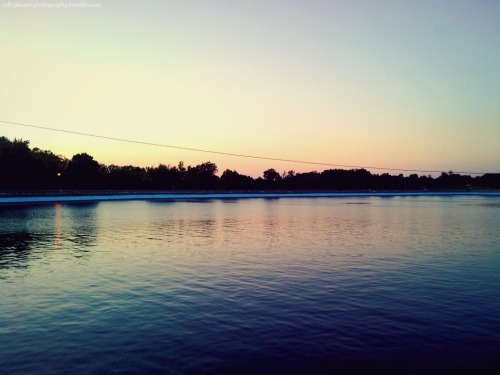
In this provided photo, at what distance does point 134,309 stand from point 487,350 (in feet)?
42.3

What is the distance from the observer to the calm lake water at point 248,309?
11555 millimetres

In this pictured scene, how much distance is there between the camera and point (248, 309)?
1645 centimetres

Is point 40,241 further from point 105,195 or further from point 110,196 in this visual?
point 110,196

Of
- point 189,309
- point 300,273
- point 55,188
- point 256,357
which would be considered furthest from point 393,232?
point 55,188

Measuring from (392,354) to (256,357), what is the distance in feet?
13.5

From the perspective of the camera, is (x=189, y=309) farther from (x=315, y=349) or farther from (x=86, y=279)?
(x=86, y=279)

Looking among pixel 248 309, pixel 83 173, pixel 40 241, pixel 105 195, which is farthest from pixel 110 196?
pixel 248 309

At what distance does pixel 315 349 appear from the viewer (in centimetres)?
1224

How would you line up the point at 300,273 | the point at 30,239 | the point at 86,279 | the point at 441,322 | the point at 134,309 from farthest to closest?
the point at 30,239 → the point at 300,273 → the point at 86,279 → the point at 134,309 → the point at 441,322

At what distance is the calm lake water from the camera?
11555 millimetres

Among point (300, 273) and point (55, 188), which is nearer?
point (300, 273)

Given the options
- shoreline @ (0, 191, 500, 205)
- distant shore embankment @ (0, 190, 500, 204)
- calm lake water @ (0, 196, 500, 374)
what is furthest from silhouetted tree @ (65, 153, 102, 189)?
calm lake water @ (0, 196, 500, 374)

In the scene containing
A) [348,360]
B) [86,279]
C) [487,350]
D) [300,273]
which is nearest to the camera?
[348,360]

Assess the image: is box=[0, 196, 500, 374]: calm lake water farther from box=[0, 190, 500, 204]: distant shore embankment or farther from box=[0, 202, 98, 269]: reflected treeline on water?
box=[0, 190, 500, 204]: distant shore embankment
